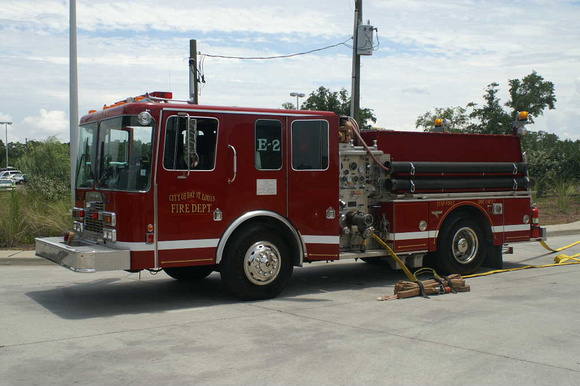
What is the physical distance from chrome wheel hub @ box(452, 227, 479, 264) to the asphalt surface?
0.55 metres

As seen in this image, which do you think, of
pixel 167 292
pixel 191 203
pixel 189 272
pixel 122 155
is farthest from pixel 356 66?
Result: pixel 122 155

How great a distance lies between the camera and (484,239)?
11.1 metres

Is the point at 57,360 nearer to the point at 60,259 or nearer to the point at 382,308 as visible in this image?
the point at 60,259

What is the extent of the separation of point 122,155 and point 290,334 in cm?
319

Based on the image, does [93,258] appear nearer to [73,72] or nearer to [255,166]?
[255,166]

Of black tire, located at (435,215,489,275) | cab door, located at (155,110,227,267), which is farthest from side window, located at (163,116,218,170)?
black tire, located at (435,215,489,275)

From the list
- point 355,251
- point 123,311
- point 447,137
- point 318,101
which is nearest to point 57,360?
point 123,311

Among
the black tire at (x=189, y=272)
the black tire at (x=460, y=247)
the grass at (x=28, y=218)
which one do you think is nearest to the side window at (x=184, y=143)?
the black tire at (x=189, y=272)

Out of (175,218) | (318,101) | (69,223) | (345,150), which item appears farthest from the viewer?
(318,101)

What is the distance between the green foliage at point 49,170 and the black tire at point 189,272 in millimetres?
7939

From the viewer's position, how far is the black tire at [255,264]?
8305 mm

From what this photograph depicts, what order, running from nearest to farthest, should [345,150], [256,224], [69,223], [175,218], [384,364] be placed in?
[384,364] < [175,218] < [256,224] < [345,150] < [69,223]

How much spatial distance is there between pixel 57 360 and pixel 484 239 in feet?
25.4

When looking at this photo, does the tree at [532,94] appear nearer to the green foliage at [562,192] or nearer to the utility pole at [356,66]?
the green foliage at [562,192]
